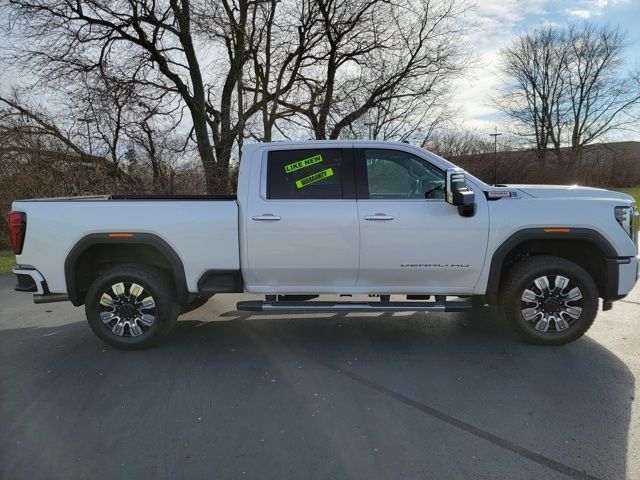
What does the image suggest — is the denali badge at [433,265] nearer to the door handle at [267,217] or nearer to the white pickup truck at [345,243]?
the white pickup truck at [345,243]

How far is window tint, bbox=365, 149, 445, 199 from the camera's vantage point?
4332mm

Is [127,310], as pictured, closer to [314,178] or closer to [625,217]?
[314,178]

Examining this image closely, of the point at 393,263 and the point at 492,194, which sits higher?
the point at 492,194

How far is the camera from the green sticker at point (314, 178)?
440 centimetres

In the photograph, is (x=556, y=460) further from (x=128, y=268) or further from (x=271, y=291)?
(x=128, y=268)

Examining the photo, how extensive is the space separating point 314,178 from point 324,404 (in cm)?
214

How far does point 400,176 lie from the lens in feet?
14.5

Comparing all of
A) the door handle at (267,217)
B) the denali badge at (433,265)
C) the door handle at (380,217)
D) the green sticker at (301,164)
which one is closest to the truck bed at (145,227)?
the door handle at (267,217)

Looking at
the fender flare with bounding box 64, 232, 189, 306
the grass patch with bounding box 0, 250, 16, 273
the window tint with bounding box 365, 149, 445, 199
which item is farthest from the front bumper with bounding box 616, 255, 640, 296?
the grass patch with bounding box 0, 250, 16, 273

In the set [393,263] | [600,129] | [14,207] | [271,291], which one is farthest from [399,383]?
[600,129]

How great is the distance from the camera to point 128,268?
4480mm

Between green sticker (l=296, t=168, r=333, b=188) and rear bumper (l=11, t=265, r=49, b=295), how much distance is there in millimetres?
2754

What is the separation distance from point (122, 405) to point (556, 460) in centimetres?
307

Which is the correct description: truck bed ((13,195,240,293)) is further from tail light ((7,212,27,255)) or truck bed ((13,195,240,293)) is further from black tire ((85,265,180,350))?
black tire ((85,265,180,350))
